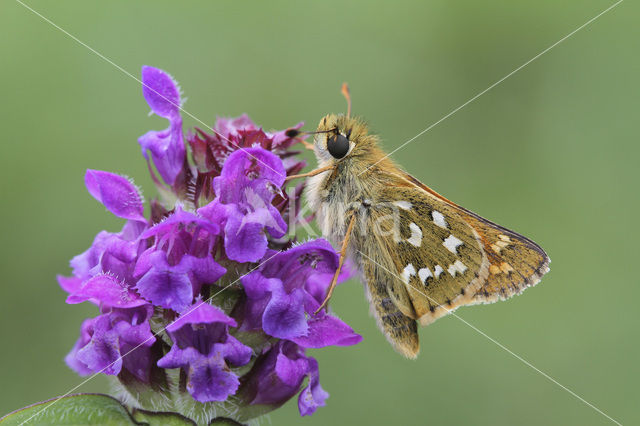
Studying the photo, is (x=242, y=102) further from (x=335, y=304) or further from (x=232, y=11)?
(x=335, y=304)

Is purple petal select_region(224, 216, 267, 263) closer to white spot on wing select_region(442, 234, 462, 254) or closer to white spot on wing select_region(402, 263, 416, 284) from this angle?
white spot on wing select_region(402, 263, 416, 284)

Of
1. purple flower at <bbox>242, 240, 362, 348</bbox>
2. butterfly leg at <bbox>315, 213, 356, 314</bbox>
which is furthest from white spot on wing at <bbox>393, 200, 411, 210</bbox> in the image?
purple flower at <bbox>242, 240, 362, 348</bbox>

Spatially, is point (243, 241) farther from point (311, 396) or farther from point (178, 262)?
point (311, 396)

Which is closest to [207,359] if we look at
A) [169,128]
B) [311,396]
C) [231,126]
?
[311,396]

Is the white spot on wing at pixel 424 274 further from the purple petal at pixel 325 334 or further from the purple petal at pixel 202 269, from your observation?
the purple petal at pixel 202 269

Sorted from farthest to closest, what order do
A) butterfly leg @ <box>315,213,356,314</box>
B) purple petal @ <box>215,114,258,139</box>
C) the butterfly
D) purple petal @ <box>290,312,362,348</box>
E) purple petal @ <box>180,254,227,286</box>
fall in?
the butterfly, purple petal @ <box>215,114,258,139</box>, butterfly leg @ <box>315,213,356,314</box>, purple petal @ <box>290,312,362,348</box>, purple petal @ <box>180,254,227,286</box>

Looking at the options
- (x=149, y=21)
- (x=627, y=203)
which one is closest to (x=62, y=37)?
(x=149, y=21)
